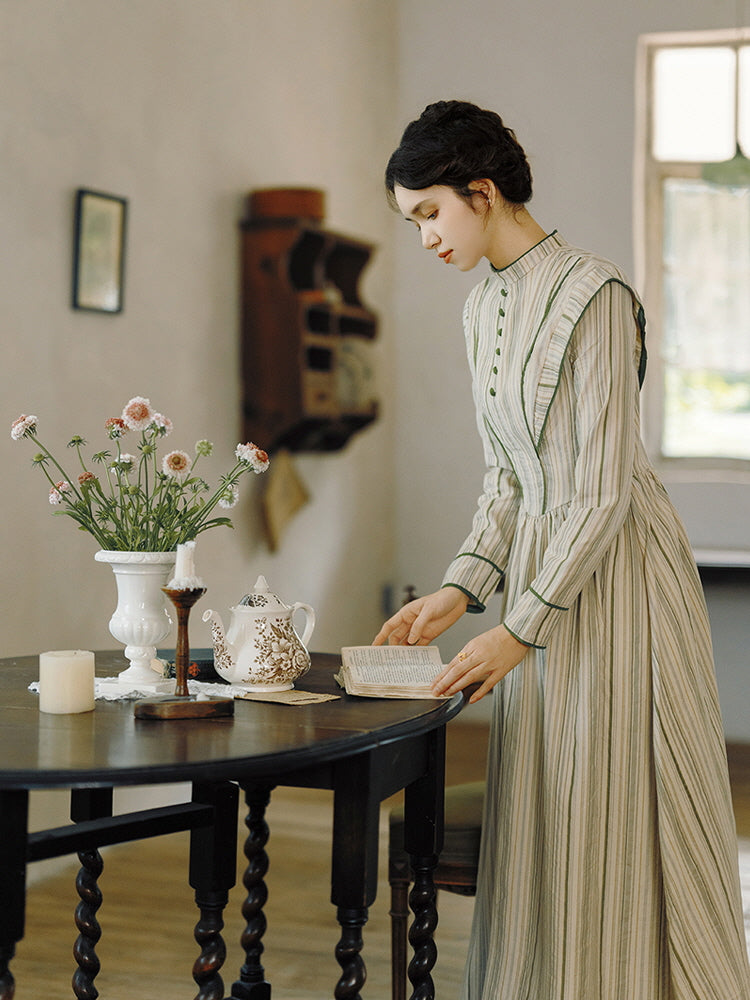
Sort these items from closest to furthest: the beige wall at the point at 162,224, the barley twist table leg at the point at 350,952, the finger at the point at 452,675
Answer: the barley twist table leg at the point at 350,952, the finger at the point at 452,675, the beige wall at the point at 162,224

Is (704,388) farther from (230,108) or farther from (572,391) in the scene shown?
(572,391)

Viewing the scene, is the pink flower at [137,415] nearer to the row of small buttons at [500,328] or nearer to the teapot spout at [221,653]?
the teapot spout at [221,653]

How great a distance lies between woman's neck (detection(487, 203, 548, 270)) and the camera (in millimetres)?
1877

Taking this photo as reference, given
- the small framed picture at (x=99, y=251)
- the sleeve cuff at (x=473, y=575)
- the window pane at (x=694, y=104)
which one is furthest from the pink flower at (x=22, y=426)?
the window pane at (x=694, y=104)

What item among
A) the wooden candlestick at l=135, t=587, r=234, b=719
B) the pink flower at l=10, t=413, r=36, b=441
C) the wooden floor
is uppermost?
the pink flower at l=10, t=413, r=36, b=441

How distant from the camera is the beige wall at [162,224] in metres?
3.21

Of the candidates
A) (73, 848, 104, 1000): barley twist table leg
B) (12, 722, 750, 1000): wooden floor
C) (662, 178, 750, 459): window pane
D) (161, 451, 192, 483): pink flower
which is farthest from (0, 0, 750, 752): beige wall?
(161, 451, 192, 483): pink flower

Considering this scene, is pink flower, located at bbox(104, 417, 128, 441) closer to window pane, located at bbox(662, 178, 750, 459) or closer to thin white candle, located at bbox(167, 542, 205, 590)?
thin white candle, located at bbox(167, 542, 205, 590)

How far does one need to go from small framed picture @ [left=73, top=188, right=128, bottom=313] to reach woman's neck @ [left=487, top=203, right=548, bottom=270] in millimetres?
1808

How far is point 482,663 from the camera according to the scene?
5.74ft

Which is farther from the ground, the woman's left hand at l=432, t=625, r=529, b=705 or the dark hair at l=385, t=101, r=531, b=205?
the dark hair at l=385, t=101, r=531, b=205

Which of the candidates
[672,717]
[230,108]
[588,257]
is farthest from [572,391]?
[230,108]

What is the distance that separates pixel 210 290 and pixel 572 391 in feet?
8.13

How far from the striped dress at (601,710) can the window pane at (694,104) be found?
13.1 feet
